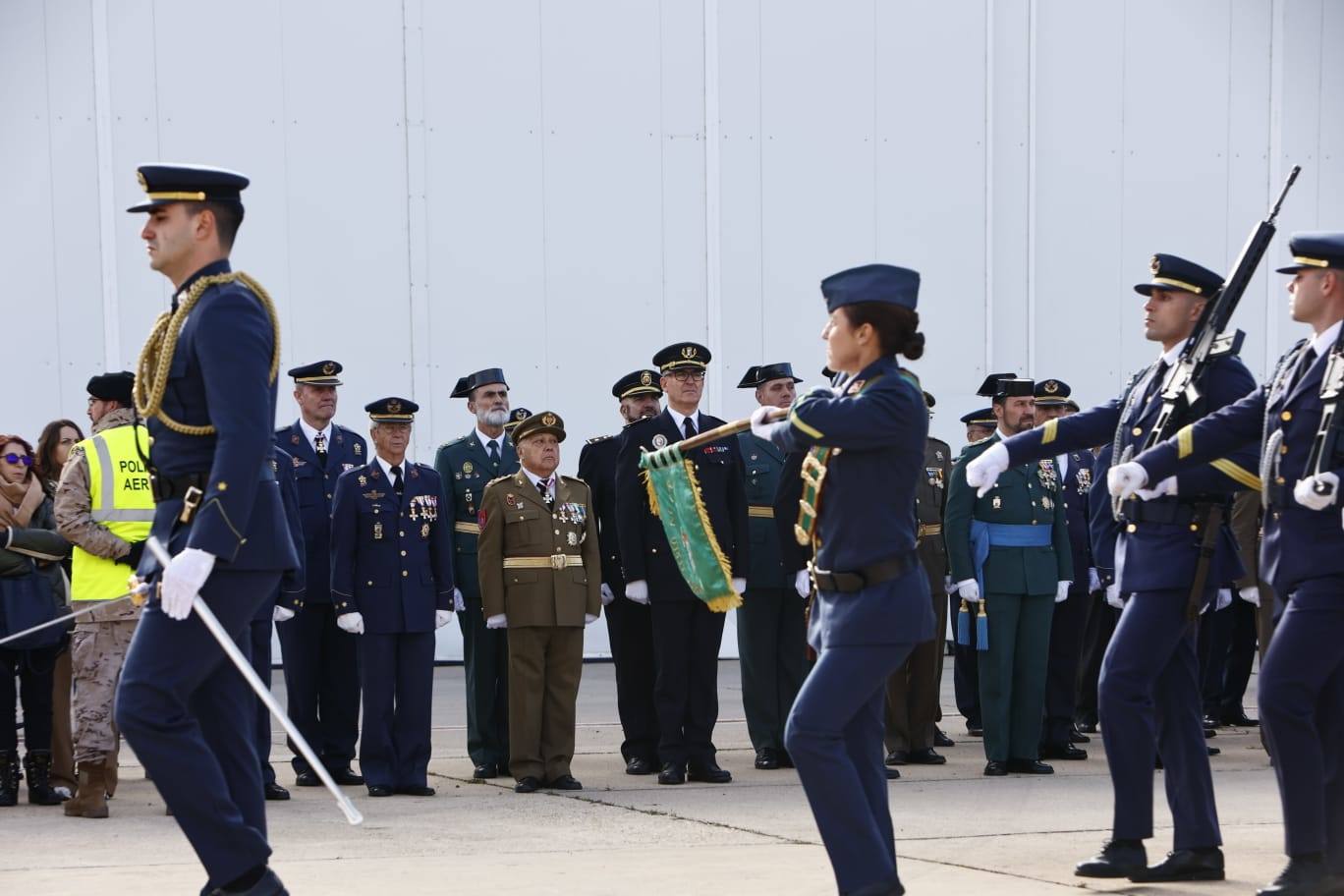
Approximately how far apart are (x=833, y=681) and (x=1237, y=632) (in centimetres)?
719

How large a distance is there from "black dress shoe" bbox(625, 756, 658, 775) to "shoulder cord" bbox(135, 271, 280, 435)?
4.36m

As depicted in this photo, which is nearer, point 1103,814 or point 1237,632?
point 1103,814

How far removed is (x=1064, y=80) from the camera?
Answer: 600 inches

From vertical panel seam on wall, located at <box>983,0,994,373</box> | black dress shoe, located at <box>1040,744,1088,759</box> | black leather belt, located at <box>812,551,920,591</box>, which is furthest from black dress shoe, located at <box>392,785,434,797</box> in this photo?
vertical panel seam on wall, located at <box>983,0,994,373</box>

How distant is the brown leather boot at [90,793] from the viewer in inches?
291

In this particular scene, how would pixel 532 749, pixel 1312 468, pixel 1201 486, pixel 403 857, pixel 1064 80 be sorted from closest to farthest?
1. pixel 1312 468
2. pixel 1201 486
3. pixel 403 857
4. pixel 532 749
5. pixel 1064 80

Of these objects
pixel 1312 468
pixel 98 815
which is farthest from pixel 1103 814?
pixel 98 815

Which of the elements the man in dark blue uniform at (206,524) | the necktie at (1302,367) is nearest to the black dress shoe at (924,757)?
the necktie at (1302,367)

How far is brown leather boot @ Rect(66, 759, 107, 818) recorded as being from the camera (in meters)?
7.38

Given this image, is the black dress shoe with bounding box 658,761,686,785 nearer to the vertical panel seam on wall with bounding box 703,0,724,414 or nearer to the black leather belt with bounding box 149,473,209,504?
the black leather belt with bounding box 149,473,209,504

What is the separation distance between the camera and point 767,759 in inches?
351

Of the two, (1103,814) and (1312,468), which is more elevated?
(1312,468)

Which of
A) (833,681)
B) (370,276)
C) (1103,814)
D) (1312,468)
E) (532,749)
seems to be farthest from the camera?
(370,276)

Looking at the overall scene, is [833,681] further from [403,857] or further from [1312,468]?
[403,857]
